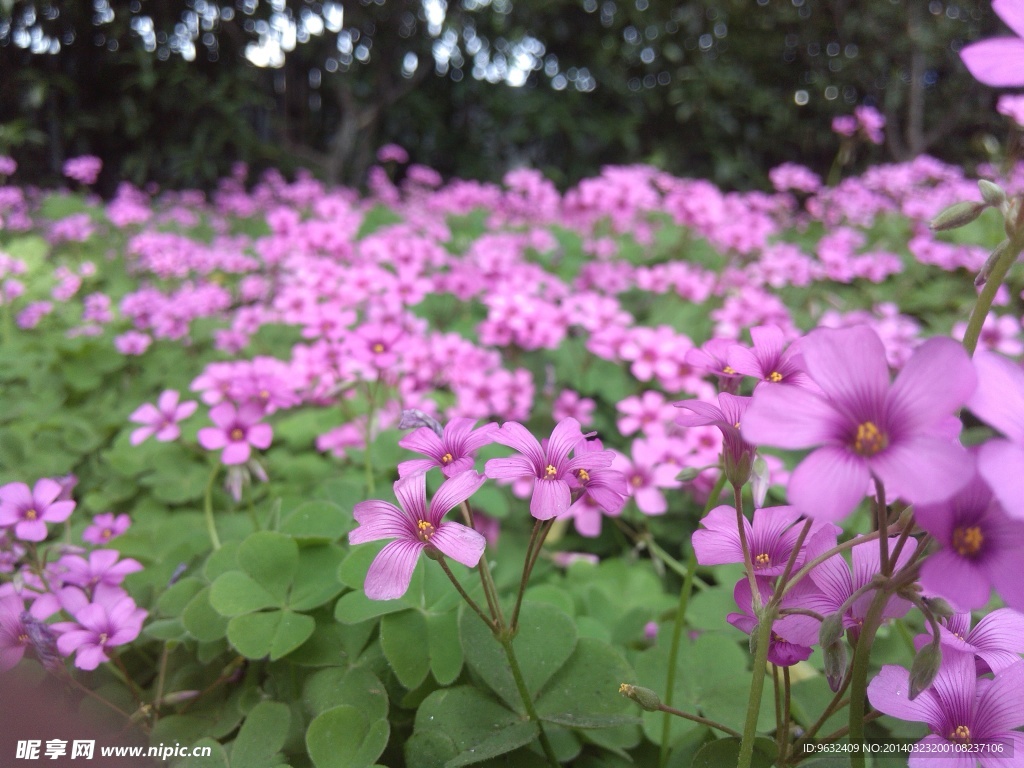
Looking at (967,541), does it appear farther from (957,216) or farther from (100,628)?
(100,628)

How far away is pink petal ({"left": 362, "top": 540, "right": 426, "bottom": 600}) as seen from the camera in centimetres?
64

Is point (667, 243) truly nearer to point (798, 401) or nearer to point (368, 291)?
point (368, 291)

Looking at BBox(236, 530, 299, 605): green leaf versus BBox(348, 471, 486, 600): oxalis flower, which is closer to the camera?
BBox(348, 471, 486, 600): oxalis flower

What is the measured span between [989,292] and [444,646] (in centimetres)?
78

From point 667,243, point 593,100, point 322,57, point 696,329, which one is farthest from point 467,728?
point 593,100

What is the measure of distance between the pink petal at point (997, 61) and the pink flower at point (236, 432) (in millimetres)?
1113

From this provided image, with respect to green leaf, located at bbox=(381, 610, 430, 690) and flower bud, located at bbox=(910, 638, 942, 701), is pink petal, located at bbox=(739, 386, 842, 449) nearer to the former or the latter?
flower bud, located at bbox=(910, 638, 942, 701)

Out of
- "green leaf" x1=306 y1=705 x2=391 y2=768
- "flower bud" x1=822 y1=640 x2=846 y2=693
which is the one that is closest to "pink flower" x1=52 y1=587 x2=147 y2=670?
"green leaf" x1=306 y1=705 x2=391 y2=768

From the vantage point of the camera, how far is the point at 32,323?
2365mm

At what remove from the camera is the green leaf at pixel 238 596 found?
3.16 ft

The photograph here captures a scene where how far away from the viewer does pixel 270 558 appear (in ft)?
3.41

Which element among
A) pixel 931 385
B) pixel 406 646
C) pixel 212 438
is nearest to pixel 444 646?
pixel 406 646

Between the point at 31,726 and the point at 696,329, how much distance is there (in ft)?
7.56

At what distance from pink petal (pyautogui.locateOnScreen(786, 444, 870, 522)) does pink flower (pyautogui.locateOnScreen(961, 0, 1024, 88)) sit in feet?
1.06
